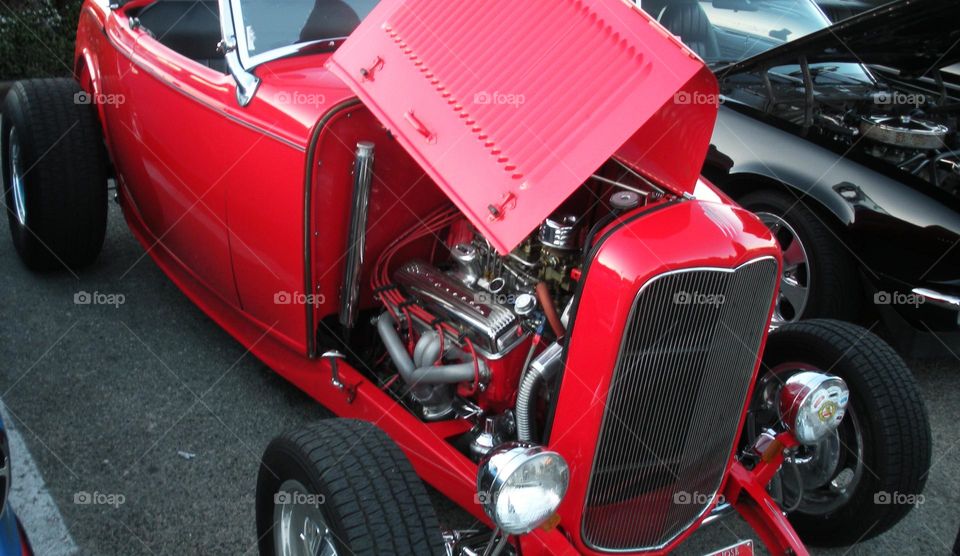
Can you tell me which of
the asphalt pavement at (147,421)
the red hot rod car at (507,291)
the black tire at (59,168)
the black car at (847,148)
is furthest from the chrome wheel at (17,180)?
the black car at (847,148)

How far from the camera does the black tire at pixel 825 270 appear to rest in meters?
3.68

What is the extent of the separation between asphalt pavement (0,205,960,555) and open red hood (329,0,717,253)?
4.08 ft

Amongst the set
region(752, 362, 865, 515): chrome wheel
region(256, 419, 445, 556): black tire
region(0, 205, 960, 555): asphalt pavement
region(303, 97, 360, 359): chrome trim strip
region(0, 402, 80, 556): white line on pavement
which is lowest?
region(0, 205, 960, 555): asphalt pavement

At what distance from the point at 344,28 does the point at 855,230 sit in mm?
2290

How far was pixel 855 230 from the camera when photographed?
11.7 feet

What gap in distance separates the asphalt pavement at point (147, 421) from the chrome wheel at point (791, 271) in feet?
2.08

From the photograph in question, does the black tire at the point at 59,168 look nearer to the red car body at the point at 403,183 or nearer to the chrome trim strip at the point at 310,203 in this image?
the red car body at the point at 403,183

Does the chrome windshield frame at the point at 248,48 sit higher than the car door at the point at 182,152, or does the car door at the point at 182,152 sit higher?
the chrome windshield frame at the point at 248,48

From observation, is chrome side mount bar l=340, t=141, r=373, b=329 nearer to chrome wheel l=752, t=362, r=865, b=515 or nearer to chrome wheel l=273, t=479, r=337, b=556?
chrome wheel l=273, t=479, r=337, b=556

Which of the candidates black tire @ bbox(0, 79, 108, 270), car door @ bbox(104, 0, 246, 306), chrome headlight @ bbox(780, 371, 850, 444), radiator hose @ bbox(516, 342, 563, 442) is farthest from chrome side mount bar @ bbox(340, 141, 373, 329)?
black tire @ bbox(0, 79, 108, 270)

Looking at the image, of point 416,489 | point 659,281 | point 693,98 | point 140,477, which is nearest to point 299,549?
point 416,489

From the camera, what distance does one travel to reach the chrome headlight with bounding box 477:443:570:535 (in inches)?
72.4

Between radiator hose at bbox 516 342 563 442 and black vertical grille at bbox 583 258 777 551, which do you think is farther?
radiator hose at bbox 516 342 563 442

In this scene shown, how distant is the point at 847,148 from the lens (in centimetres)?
378
